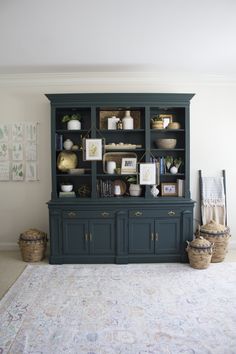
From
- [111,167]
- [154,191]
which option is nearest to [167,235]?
[154,191]

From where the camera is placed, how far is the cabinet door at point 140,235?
3.85 m

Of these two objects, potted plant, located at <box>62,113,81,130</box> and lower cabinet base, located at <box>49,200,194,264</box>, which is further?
potted plant, located at <box>62,113,81,130</box>

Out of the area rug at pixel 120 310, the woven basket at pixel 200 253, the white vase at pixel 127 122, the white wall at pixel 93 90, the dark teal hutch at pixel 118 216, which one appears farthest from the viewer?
the white wall at pixel 93 90

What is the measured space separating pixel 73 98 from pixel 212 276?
9.77 feet

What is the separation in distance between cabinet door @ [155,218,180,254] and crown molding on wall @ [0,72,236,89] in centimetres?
210

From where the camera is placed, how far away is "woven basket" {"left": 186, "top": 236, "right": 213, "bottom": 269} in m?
3.58

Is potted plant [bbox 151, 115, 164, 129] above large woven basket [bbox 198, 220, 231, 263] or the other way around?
above

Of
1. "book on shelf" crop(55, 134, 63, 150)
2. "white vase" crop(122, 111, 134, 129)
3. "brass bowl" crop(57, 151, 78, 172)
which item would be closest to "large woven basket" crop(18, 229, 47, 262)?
"brass bowl" crop(57, 151, 78, 172)

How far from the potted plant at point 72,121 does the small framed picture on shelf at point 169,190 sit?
60.1 inches

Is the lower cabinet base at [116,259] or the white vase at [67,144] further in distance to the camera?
the white vase at [67,144]

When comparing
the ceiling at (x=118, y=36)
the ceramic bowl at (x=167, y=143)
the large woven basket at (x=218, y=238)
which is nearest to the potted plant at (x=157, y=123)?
the ceramic bowl at (x=167, y=143)

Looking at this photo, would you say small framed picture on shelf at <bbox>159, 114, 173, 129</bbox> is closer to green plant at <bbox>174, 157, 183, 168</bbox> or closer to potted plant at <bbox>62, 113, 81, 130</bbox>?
green plant at <bbox>174, 157, 183, 168</bbox>

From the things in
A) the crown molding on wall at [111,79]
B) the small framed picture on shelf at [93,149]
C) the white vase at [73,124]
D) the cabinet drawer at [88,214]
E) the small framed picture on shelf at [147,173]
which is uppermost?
the crown molding on wall at [111,79]

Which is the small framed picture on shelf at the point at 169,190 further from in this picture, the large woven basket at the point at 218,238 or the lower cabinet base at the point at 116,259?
the lower cabinet base at the point at 116,259
